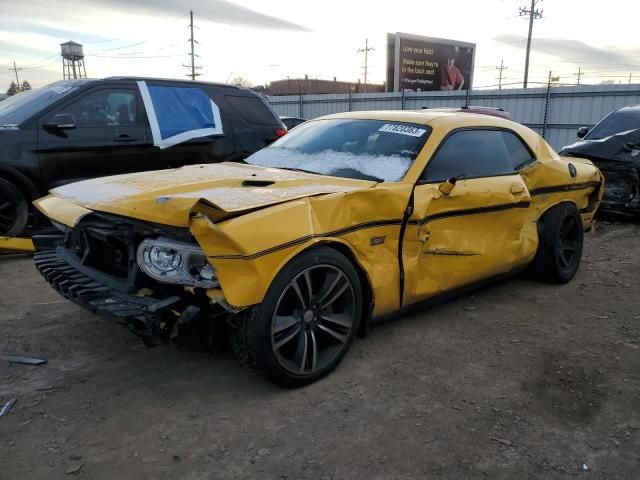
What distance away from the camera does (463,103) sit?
65.6 ft

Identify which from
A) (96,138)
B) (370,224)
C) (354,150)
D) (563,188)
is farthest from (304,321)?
(96,138)

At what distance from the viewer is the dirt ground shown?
2.45 meters

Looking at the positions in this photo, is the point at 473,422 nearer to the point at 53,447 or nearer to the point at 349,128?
the point at 53,447

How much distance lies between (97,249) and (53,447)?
3.78 ft

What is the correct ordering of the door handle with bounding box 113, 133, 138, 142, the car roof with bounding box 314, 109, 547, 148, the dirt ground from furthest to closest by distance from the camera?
the door handle with bounding box 113, 133, 138, 142 < the car roof with bounding box 314, 109, 547, 148 < the dirt ground

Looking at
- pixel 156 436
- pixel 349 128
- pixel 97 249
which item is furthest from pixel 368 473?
pixel 349 128

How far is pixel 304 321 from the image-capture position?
119 inches

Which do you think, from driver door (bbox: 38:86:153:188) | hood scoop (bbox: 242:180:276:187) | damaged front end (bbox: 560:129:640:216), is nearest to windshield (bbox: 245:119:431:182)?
hood scoop (bbox: 242:180:276:187)

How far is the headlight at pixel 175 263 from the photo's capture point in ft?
8.88

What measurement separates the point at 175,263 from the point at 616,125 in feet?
27.0

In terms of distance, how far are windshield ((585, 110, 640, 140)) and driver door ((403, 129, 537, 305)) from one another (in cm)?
493

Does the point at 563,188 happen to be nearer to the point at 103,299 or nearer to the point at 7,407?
the point at 103,299

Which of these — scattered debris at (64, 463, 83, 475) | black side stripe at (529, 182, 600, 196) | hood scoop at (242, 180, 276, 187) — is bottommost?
scattered debris at (64, 463, 83, 475)

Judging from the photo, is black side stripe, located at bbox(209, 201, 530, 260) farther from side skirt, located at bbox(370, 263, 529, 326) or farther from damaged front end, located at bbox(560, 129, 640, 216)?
damaged front end, located at bbox(560, 129, 640, 216)
